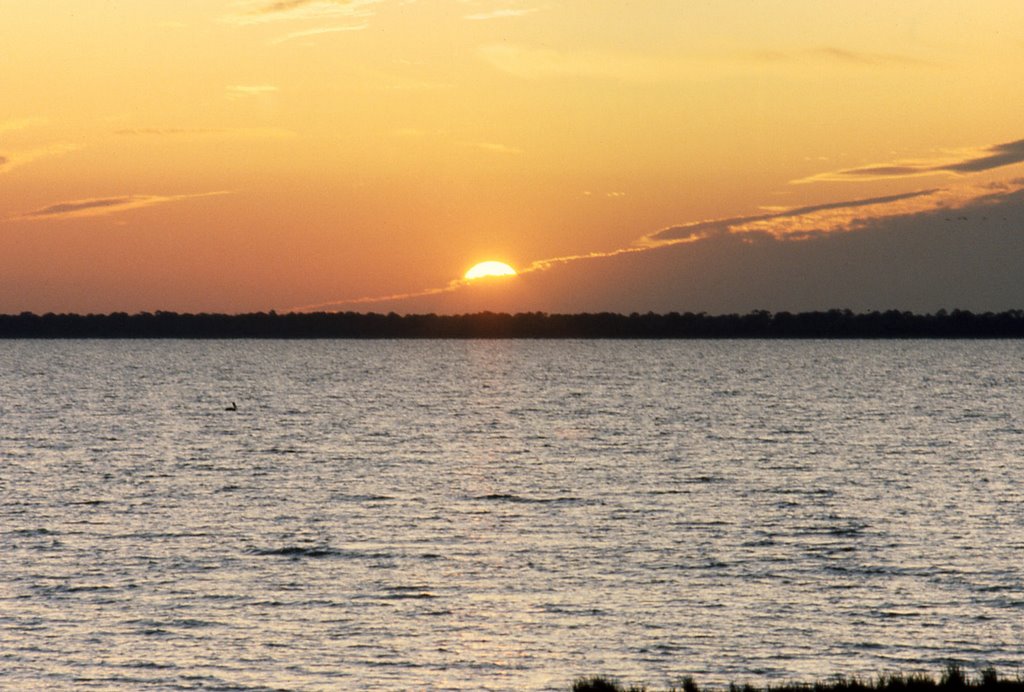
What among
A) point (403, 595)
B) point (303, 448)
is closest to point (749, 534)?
point (403, 595)

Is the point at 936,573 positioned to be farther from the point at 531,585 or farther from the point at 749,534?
the point at 531,585

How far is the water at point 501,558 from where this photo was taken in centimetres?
3328

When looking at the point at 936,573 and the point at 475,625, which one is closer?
the point at 475,625

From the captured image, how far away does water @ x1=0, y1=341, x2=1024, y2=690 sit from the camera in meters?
33.3

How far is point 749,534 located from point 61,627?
84.3ft

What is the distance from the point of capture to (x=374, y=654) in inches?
1325

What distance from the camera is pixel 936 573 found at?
4297 centimetres

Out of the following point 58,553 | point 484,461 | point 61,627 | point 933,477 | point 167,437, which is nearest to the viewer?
point 61,627

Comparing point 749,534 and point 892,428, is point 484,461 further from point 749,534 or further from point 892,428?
point 892,428

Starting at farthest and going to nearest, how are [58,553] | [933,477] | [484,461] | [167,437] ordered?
[167,437]
[484,461]
[933,477]
[58,553]

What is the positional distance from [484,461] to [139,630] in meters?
46.2

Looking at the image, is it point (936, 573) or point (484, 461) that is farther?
point (484, 461)

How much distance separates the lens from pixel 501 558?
46.3m

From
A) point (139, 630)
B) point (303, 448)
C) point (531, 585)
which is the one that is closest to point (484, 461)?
point (303, 448)
